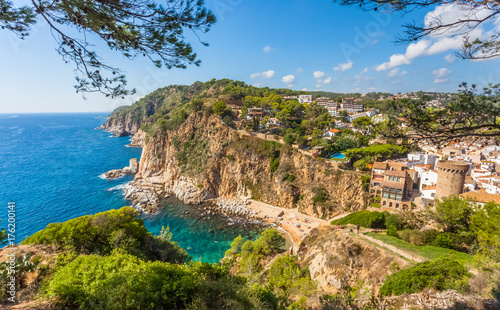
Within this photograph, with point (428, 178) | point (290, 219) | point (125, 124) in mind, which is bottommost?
point (290, 219)

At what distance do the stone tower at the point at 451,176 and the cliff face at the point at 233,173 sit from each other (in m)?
6.47

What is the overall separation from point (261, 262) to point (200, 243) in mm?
7090

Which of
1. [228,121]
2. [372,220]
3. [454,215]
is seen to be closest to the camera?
[454,215]

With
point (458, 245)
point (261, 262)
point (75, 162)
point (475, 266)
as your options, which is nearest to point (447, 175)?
point (458, 245)

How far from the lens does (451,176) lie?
15812 mm

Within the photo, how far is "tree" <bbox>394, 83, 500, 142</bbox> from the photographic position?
3598 mm

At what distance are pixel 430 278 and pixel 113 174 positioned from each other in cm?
4014

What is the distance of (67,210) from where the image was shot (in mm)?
23312

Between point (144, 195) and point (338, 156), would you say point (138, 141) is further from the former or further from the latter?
point (338, 156)

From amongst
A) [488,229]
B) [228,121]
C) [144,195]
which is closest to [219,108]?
[228,121]

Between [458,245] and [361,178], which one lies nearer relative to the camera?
[458,245]

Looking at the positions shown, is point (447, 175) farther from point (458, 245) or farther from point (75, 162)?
point (75, 162)

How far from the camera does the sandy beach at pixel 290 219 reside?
20.7 metres

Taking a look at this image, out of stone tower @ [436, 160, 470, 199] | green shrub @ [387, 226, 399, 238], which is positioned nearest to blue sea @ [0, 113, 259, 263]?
green shrub @ [387, 226, 399, 238]
